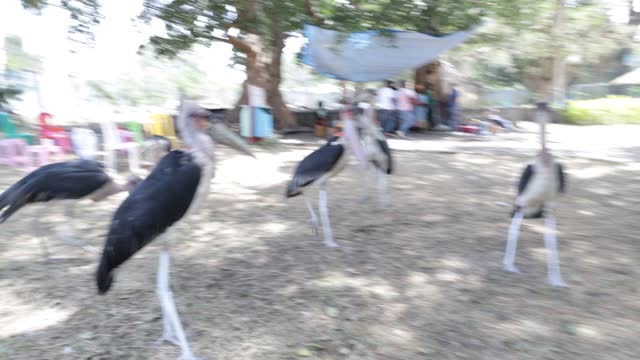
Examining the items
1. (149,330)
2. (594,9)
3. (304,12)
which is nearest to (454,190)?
(304,12)

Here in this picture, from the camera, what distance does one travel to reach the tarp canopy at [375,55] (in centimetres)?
1054

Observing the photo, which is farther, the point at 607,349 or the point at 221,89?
the point at 221,89

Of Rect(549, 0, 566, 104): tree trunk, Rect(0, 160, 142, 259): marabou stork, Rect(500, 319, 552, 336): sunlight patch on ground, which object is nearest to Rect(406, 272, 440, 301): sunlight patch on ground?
Rect(500, 319, 552, 336): sunlight patch on ground

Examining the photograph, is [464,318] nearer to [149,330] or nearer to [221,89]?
[149,330]

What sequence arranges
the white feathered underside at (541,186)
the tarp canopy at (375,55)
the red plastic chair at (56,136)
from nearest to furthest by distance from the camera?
the white feathered underside at (541,186), the red plastic chair at (56,136), the tarp canopy at (375,55)

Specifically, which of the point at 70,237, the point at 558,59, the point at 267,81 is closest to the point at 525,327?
the point at 70,237

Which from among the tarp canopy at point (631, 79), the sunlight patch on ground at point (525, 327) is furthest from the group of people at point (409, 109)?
the tarp canopy at point (631, 79)

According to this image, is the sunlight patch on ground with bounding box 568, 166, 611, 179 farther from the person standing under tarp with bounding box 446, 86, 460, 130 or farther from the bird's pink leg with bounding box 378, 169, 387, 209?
the person standing under tarp with bounding box 446, 86, 460, 130

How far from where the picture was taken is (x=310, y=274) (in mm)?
4512

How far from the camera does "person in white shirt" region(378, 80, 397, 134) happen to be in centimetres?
1377

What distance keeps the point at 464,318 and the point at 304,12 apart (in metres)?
4.35

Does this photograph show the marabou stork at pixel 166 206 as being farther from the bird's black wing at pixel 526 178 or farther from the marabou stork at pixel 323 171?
the bird's black wing at pixel 526 178

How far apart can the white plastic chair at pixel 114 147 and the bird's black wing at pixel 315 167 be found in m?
4.74

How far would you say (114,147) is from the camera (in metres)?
9.13
